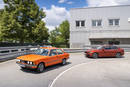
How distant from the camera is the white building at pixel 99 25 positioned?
2150 centimetres

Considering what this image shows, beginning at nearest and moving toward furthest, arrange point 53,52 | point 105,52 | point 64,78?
1. point 64,78
2. point 53,52
3. point 105,52

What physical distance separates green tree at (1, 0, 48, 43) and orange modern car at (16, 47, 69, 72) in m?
14.6

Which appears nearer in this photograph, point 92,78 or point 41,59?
point 92,78

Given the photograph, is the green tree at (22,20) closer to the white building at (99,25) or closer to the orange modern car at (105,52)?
the white building at (99,25)

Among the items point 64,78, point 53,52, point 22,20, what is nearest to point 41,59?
point 53,52

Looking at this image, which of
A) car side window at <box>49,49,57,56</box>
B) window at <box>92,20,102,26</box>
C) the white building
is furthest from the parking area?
window at <box>92,20,102,26</box>

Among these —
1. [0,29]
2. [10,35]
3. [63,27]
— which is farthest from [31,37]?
[63,27]

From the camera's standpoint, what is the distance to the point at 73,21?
23578 mm

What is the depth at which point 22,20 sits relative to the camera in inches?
874

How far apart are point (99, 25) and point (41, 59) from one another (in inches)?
778

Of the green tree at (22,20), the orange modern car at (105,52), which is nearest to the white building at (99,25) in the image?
the green tree at (22,20)

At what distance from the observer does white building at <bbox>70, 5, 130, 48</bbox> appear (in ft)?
70.5

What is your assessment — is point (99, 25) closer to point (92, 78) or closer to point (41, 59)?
point (92, 78)

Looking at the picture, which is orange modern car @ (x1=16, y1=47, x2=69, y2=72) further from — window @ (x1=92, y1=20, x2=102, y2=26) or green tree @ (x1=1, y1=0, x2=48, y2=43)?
window @ (x1=92, y1=20, x2=102, y2=26)
